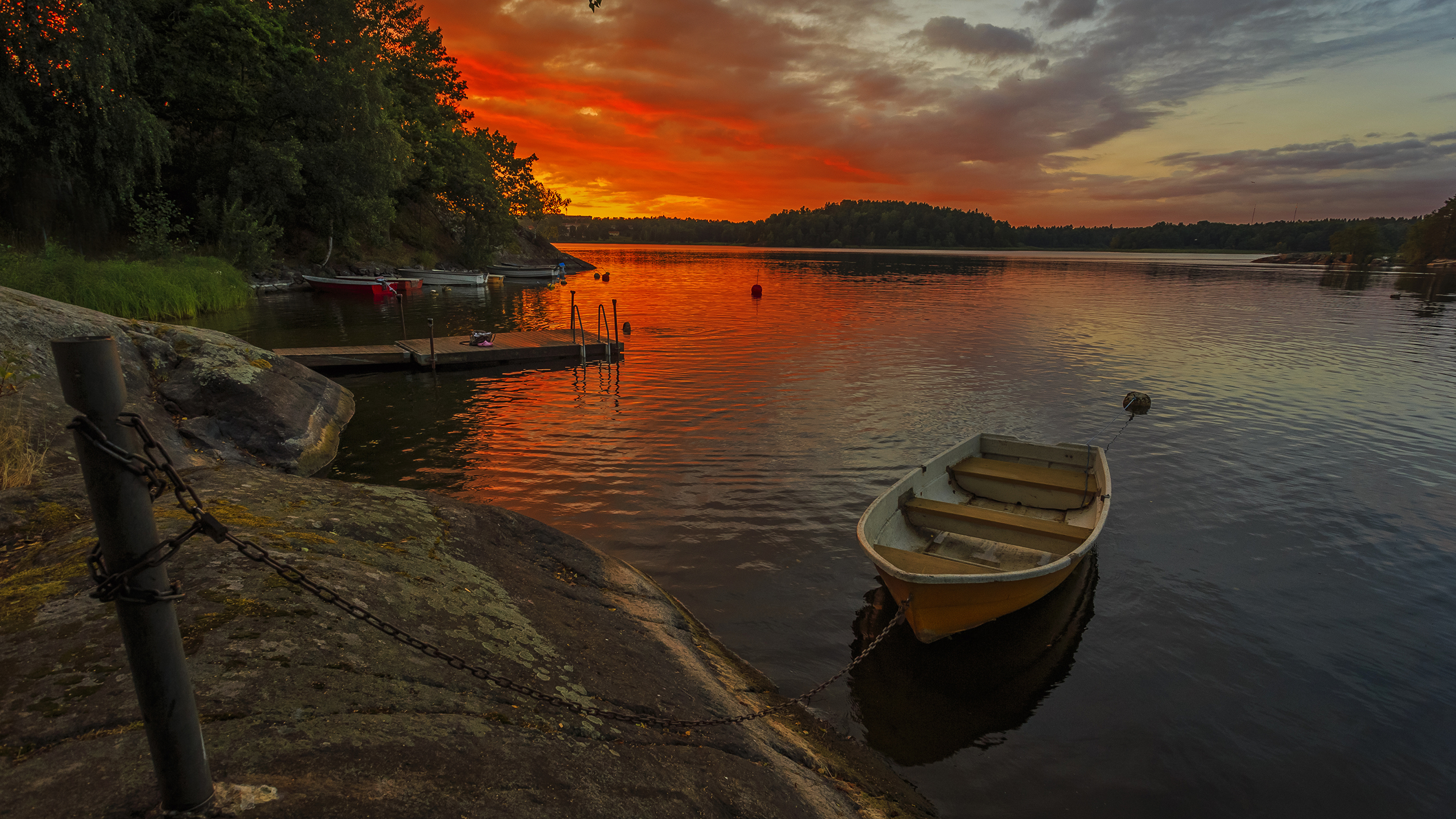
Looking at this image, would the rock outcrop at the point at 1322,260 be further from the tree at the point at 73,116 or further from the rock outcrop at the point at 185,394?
the tree at the point at 73,116

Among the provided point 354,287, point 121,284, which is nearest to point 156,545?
point 121,284

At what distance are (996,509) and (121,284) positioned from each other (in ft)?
96.6

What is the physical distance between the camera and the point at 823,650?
7480mm

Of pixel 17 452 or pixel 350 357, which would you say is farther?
pixel 350 357

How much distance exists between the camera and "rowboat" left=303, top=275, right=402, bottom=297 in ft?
138

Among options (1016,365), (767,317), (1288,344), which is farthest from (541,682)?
(1288,344)

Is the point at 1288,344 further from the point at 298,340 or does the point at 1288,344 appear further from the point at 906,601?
the point at 298,340

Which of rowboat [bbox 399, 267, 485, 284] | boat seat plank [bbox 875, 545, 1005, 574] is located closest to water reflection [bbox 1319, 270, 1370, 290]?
boat seat plank [bbox 875, 545, 1005, 574]

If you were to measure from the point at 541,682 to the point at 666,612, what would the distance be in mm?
2879

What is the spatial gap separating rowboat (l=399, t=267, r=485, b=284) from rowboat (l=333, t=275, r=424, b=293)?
0.51 meters

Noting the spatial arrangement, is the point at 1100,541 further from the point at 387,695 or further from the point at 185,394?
the point at 185,394

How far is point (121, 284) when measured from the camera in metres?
23.0

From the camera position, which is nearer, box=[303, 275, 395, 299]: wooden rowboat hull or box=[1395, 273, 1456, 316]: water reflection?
box=[303, 275, 395, 299]: wooden rowboat hull

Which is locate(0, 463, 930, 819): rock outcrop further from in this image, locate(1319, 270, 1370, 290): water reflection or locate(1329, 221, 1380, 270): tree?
locate(1329, 221, 1380, 270): tree
